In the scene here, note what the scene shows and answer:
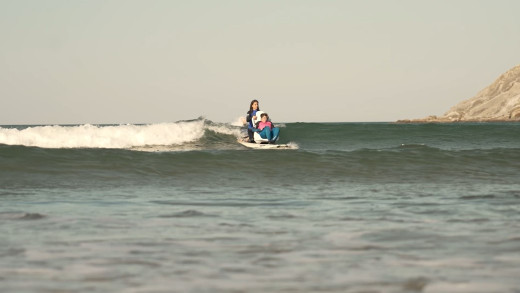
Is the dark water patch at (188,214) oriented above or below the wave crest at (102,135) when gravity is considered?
below

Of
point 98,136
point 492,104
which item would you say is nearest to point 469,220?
point 98,136

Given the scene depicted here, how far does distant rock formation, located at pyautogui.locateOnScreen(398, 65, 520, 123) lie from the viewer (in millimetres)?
126438

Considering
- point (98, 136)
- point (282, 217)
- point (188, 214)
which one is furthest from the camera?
point (98, 136)

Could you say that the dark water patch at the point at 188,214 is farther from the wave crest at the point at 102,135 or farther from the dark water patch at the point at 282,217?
the wave crest at the point at 102,135

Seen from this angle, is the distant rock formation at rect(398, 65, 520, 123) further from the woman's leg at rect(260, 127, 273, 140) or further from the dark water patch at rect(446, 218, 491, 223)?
the dark water patch at rect(446, 218, 491, 223)

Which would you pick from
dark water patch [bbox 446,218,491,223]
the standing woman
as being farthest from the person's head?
dark water patch [bbox 446,218,491,223]

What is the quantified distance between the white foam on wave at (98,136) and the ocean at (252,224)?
13.8 m

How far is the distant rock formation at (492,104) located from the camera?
126 meters

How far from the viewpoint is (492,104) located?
135875mm

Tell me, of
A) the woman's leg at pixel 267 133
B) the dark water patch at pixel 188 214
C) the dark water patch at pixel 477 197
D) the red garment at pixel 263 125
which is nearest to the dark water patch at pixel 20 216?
the dark water patch at pixel 188 214

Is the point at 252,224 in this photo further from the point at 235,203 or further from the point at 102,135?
the point at 102,135

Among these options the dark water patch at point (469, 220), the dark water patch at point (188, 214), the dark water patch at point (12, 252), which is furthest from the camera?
the dark water patch at point (188, 214)

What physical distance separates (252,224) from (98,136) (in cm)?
2545

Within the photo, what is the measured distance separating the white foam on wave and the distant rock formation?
9319cm
